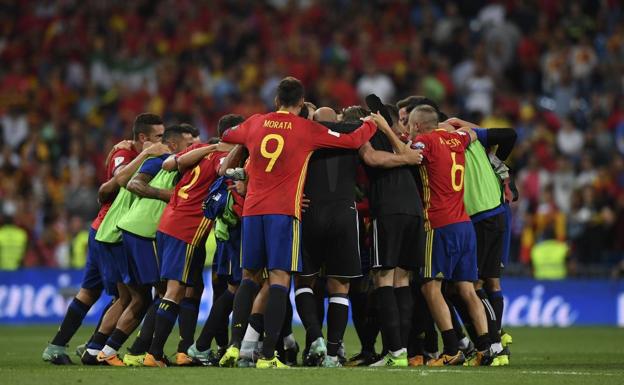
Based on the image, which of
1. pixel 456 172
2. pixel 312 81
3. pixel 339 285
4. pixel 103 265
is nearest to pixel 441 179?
pixel 456 172

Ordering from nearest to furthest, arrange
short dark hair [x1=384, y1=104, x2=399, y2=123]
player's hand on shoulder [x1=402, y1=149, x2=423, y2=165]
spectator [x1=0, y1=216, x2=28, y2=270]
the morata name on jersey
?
the morata name on jersey
player's hand on shoulder [x1=402, y1=149, x2=423, y2=165]
short dark hair [x1=384, y1=104, x2=399, y2=123]
spectator [x1=0, y1=216, x2=28, y2=270]

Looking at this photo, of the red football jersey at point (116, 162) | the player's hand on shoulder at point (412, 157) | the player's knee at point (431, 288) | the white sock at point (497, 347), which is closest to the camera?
the player's hand on shoulder at point (412, 157)

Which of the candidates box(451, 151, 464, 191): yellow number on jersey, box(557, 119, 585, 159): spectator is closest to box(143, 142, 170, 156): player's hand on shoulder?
box(451, 151, 464, 191): yellow number on jersey

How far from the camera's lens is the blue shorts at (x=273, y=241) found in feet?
36.0

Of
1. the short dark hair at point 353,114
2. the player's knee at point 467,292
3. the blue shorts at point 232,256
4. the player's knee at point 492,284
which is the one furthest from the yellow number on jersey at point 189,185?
the player's knee at point 492,284

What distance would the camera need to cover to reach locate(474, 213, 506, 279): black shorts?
1254 cm

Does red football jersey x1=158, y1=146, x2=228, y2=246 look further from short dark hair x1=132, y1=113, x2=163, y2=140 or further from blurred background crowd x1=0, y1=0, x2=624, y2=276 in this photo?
blurred background crowd x1=0, y1=0, x2=624, y2=276

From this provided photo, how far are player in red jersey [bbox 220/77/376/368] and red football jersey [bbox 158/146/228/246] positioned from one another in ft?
3.17

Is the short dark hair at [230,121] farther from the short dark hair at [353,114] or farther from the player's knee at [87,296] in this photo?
the player's knee at [87,296]

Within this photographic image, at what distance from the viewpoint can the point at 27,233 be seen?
2273 cm

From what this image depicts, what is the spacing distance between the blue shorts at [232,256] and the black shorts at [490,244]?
7.85 feet

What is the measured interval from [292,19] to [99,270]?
15135 mm

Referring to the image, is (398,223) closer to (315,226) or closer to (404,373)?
(315,226)

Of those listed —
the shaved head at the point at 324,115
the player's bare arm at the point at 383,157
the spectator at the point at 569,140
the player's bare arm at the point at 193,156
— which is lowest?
the player's bare arm at the point at 383,157
